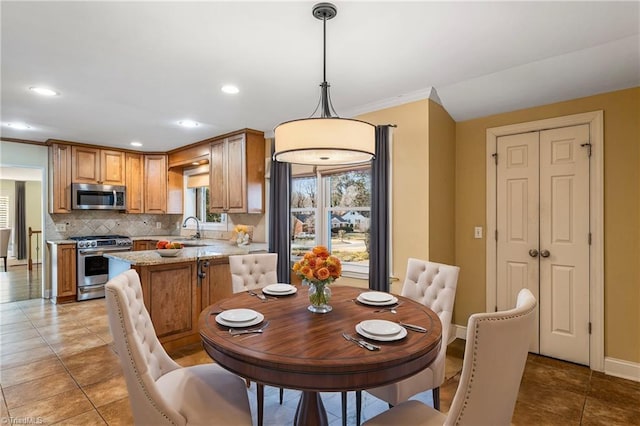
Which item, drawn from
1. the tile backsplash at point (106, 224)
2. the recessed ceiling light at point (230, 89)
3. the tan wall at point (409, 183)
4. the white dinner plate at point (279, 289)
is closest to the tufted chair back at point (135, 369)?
the white dinner plate at point (279, 289)

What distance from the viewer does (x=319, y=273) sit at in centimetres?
167

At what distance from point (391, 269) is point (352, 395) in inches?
46.3

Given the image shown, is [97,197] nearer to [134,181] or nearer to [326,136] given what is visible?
[134,181]

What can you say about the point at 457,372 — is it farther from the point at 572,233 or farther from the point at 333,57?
the point at 333,57

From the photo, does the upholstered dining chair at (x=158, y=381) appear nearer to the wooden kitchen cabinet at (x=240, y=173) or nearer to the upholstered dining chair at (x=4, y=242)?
the wooden kitchen cabinet at (x=240, y=173)

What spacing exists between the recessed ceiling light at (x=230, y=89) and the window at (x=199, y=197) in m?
2.76

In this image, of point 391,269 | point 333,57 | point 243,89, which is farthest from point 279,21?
point 391,269

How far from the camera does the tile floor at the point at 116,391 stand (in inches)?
84.8

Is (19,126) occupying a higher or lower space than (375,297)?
higher

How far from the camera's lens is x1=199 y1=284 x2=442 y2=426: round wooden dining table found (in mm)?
A: 1168

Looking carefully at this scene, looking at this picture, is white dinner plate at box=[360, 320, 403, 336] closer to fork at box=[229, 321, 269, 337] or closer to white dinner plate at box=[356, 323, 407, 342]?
white dinner plate at box=[356, 323, 407, 342]

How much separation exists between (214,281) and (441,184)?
2563 mm

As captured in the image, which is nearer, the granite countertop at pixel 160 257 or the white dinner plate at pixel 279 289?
the white dinner plate at pixel 279 289

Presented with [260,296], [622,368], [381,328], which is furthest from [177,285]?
[622,368]
